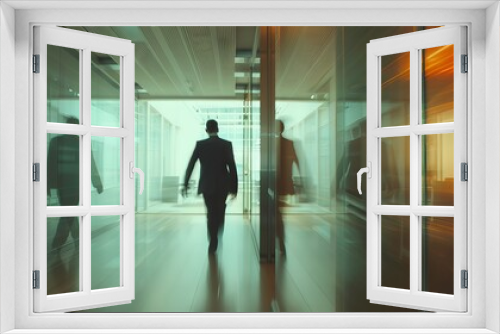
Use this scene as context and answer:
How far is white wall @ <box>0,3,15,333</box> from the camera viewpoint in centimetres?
180

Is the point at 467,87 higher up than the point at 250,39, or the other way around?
the point at 250,39

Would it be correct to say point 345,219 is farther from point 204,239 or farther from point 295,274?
point 204,239

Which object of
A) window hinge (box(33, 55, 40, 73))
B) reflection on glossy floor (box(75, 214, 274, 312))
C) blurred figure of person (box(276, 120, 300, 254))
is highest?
window hinge (box(33, 55, 40, 73))

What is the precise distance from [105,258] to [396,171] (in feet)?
11.3

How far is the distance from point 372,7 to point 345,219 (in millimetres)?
3456

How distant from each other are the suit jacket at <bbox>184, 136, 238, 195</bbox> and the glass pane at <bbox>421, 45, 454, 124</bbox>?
6.91 feet

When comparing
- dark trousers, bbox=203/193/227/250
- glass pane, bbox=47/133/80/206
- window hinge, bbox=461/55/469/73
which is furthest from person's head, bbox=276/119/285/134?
window hinge, bbox=461/55/469/73

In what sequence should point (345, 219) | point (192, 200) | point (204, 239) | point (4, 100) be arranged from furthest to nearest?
point (192, 200) → point (204, 239) → point (345, 219) → point (4, 100)

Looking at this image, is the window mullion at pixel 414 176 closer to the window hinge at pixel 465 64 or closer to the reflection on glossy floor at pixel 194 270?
the window hinge at pixel 465 64

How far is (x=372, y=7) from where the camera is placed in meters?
1.90

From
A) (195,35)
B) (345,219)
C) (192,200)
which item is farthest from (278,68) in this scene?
(192,200)

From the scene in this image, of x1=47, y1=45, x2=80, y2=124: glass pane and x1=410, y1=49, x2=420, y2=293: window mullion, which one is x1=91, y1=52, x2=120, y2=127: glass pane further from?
x1=410, y1=49, x2=420, y2=293: window mullion

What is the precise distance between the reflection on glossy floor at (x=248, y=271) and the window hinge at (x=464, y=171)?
1.55 m

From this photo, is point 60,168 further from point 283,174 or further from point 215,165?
point 283,174
